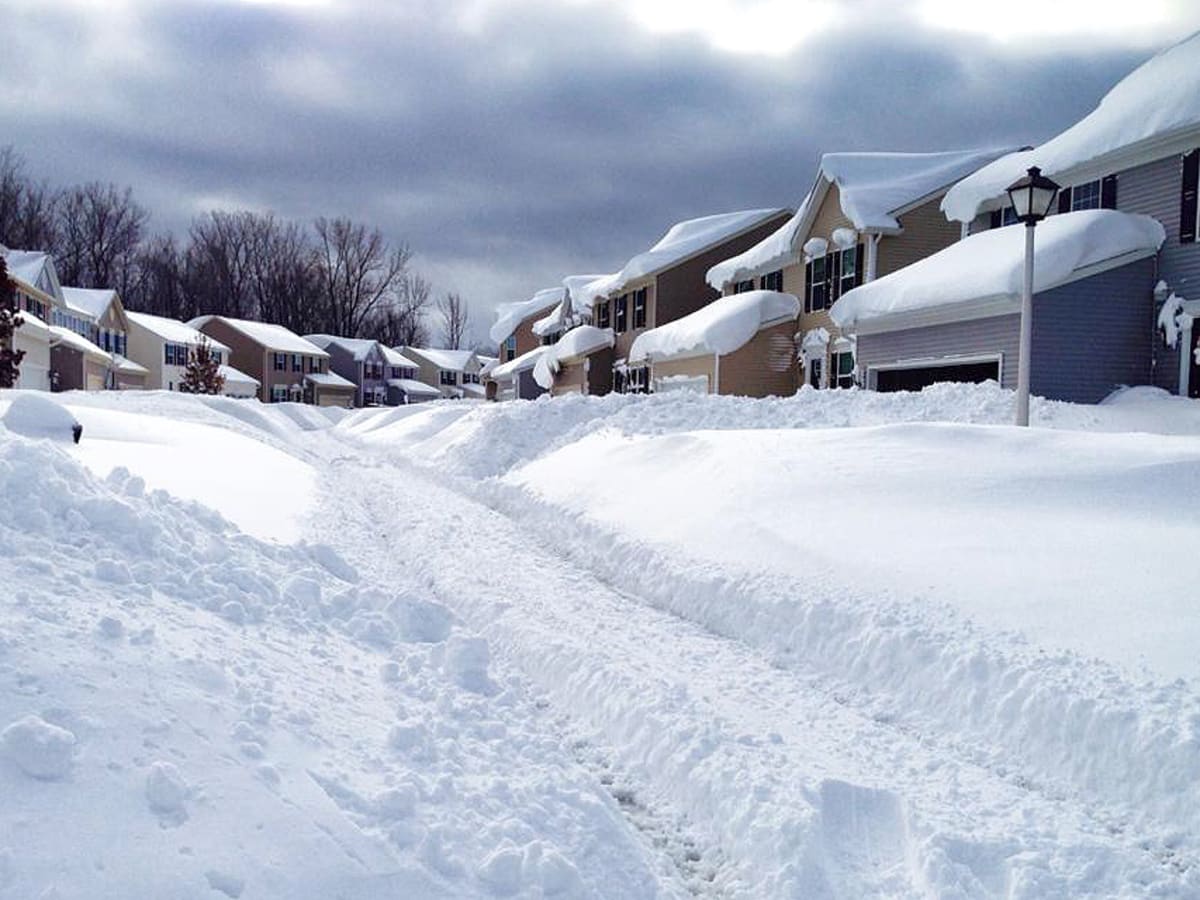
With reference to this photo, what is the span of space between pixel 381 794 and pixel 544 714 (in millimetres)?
1585

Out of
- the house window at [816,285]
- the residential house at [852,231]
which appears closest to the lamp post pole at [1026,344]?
the residential house at [852,231]

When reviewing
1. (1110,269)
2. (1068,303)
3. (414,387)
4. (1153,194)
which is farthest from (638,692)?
(414,387)

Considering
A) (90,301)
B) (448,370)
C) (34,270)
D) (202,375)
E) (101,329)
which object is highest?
(34,270)

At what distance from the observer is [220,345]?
6081 centimetres

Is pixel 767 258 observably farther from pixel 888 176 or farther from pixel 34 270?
pixel 34 270

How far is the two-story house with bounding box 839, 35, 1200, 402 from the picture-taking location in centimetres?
1364

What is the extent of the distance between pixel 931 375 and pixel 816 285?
6.26m

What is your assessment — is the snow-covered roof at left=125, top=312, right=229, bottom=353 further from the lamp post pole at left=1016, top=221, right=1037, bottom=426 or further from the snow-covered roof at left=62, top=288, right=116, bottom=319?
the lamp post pole at left=1016, top=221, right=1037, bottom=426

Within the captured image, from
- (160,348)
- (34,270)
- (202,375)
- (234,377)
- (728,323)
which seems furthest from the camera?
(234,377)

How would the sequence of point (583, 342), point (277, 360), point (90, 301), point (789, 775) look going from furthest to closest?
point (277, 360)
point (90, 301)
point (583, 342)
point (789, 775)

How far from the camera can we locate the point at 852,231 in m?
21.4

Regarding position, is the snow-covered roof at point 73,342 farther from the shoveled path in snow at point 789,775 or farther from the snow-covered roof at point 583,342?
the shoveled path in snow at point 789,775

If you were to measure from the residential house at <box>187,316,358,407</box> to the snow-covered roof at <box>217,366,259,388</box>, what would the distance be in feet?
6.69

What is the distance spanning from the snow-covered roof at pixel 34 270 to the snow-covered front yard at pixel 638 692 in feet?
126
